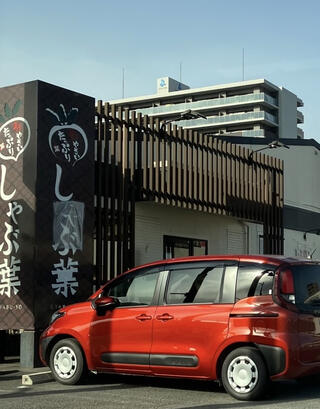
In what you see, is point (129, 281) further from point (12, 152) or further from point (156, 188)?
point (156, 188)

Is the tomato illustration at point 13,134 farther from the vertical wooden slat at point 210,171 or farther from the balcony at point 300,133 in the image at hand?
the balcony at point 300,133

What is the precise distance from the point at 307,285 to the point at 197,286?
1.36 meters

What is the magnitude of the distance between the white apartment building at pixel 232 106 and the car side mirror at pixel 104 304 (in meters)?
93.8

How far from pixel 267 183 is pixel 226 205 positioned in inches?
111

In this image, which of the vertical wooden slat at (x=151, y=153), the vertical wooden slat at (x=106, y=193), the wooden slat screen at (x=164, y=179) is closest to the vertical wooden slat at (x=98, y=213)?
the wooden slat screen at (x=164, y=179)

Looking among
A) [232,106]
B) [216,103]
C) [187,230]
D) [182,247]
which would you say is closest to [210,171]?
[187,230]

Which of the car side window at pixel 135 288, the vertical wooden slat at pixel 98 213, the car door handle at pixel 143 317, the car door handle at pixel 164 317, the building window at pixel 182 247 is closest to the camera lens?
the car door handle at pixel 164 317

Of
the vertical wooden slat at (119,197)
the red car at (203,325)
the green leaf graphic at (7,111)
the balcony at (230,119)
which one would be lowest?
the red car at (203,325)

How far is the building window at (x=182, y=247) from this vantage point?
59.0ft

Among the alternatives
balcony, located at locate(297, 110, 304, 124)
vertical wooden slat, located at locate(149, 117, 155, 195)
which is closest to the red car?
vertical wooden slat, located at locate(149, 117, 155, 195)

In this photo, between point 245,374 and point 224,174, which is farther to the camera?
point 224,174

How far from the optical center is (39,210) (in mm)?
11789

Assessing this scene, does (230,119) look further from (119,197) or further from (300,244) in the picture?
(119,197)

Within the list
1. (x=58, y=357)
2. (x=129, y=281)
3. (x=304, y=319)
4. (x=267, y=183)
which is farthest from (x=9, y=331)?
(x=267, y=183)
